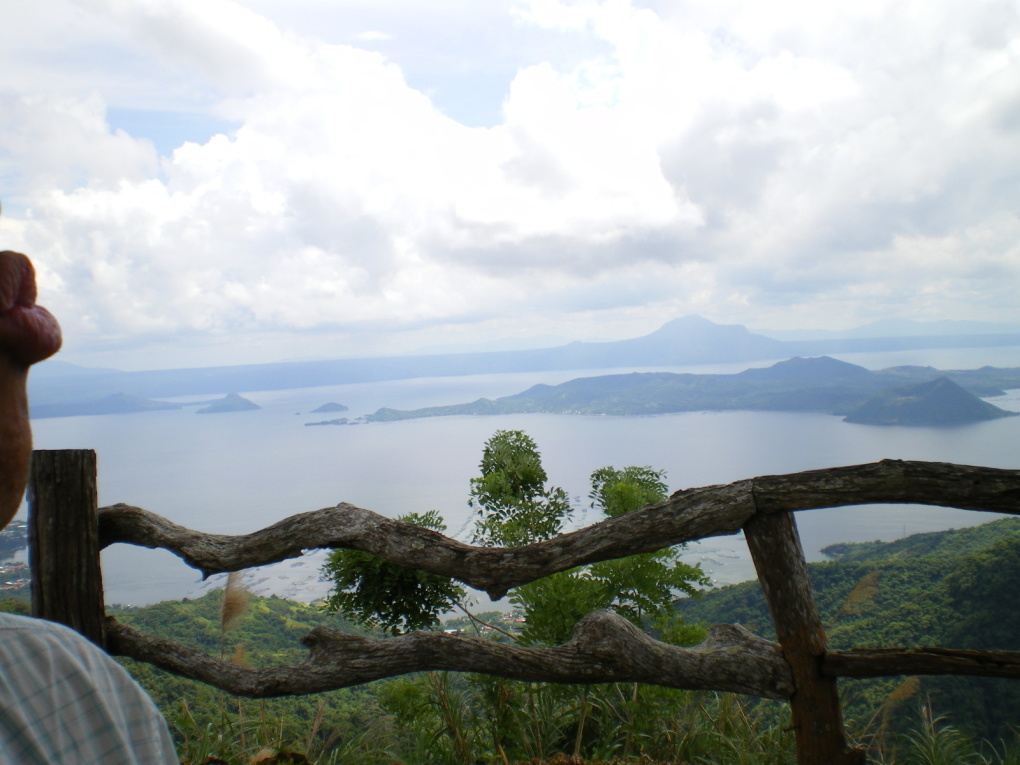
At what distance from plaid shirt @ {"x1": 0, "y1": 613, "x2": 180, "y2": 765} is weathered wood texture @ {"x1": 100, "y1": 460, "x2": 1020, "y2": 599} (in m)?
1.16

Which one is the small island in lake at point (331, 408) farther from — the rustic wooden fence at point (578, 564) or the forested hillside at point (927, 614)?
the rustic wooden fence at point (578, 564)

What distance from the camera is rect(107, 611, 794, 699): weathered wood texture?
A: 156cm

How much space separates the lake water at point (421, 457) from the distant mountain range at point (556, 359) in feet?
8.93

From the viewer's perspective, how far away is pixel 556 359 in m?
17.7

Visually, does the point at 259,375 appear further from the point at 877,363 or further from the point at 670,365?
the point at 877,363

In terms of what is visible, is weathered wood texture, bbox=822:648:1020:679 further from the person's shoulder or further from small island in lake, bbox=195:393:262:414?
small island in lake, bbox=195:393:262:414

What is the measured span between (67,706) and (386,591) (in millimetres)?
2040

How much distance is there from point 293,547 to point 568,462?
206 inches

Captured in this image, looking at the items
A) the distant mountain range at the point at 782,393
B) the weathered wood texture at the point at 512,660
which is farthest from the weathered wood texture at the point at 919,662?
the distant mountain range at the point at 782,393

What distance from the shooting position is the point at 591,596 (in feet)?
8.57

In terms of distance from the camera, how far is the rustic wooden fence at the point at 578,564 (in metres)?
1.44

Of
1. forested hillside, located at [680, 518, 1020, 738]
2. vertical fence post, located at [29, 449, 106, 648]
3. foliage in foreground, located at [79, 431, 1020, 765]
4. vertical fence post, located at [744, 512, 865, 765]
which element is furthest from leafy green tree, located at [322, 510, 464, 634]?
forested hillside, located at [680, 518, 1020, 738]

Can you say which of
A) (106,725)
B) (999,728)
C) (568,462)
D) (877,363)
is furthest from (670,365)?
(106,725)

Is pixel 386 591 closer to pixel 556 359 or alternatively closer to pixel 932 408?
pixel 932 408
